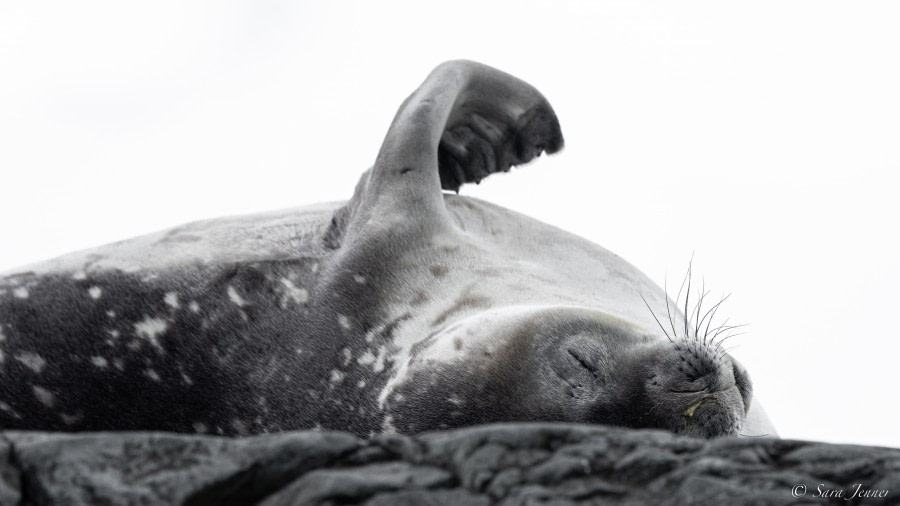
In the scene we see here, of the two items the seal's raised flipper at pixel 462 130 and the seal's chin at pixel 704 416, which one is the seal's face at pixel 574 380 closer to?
the seal's chin at pixel 704 416

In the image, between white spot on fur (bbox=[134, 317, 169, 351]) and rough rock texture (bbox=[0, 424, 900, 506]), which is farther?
white spot on fur (bbox=[134, 317, 169, 351])

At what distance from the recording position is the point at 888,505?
91.8 inches

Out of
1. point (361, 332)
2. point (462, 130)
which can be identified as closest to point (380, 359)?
point (361, 332)

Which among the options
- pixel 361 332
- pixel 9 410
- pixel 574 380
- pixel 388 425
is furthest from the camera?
pixel 361 332

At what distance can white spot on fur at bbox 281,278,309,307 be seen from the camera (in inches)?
197

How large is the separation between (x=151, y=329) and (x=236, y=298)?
0.36m

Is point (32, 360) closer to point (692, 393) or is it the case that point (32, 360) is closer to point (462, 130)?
point (462, 130)

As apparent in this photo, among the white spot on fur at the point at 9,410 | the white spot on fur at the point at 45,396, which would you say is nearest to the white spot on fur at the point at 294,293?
the white spot on fur at the point at 45,396

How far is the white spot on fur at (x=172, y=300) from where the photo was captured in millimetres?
4922

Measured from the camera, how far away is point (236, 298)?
4.98m

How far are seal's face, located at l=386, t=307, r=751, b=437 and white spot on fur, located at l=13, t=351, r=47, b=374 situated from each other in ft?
4.50

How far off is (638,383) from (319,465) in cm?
191

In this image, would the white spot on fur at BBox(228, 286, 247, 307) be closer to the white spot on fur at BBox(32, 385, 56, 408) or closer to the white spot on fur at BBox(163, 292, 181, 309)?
the white spot on fur at BBox(163, 292, 181, 309)

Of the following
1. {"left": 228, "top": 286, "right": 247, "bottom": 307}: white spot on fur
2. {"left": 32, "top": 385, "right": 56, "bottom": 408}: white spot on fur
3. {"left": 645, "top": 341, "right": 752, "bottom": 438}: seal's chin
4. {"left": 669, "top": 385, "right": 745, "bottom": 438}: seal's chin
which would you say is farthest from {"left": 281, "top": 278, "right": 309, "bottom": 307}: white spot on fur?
{"left": 669, "top": 385, "right": 745, "bottom": 438}: seal's chin
